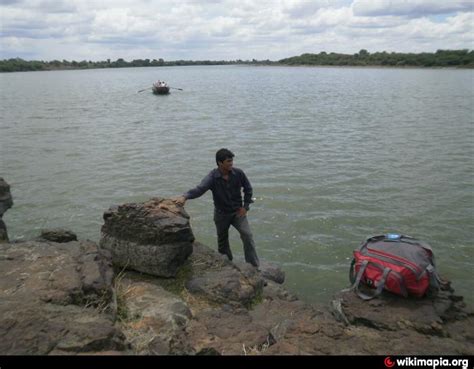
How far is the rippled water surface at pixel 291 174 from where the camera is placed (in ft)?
35.4

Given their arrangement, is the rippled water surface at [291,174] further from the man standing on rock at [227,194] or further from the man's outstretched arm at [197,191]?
the man's outstretched arm at [197,191]

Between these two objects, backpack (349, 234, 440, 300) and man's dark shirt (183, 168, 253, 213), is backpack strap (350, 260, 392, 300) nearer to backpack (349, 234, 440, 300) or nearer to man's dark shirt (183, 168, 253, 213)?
backpack (349, 234, 440, 300)

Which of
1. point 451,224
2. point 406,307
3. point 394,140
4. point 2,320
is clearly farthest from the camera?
point 394,140

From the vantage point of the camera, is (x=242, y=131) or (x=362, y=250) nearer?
(x=362, y=250)

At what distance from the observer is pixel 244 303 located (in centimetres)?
666

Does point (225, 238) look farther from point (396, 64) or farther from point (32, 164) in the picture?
point (396, 64)

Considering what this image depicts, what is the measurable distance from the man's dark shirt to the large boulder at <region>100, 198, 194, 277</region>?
22.0 inches

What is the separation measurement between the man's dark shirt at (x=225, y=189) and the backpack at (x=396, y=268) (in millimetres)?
2248

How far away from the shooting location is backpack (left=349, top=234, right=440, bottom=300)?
20.5 ft
